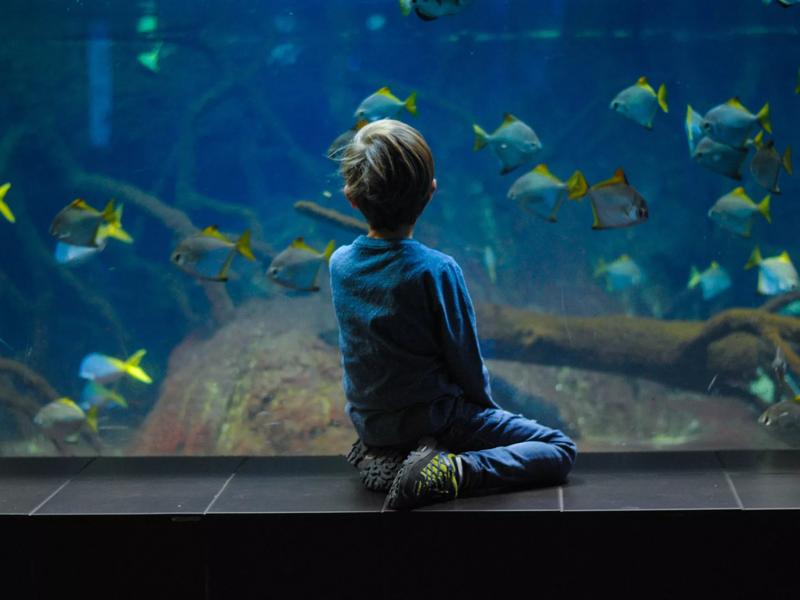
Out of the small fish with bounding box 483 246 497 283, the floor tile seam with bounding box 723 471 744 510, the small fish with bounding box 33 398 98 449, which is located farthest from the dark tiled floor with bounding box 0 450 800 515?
the small fish with bounding box 483 246 497 283

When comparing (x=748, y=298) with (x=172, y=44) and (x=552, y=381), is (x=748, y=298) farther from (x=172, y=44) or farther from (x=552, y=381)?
(x=172, y=44)

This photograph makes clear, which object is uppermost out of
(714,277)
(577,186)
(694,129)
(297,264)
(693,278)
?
(694,129)

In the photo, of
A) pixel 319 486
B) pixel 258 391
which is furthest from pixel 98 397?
pixel 319 486

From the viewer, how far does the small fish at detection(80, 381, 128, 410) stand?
5.84 meters

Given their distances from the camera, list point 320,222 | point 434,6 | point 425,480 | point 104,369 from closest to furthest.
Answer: point 425,480 < point 434,6 < point 104,369 < point 320,222

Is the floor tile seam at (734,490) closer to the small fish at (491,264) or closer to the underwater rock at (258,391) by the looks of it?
the underwater rock at (258,391)

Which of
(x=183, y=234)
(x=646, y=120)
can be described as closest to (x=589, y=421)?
(x=646, y=120)

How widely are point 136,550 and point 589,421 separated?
419 cm

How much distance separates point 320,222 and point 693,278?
9.67ft

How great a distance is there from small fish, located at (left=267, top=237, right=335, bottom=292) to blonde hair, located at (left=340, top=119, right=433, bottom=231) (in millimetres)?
1751

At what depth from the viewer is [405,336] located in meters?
2.79

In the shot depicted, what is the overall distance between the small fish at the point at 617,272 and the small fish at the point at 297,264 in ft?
7.98

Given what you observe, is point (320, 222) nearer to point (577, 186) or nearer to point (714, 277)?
point (577, 186)

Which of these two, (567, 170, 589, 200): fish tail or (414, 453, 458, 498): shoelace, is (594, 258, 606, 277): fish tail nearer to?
(567, 170, 589, 200): fish tail
